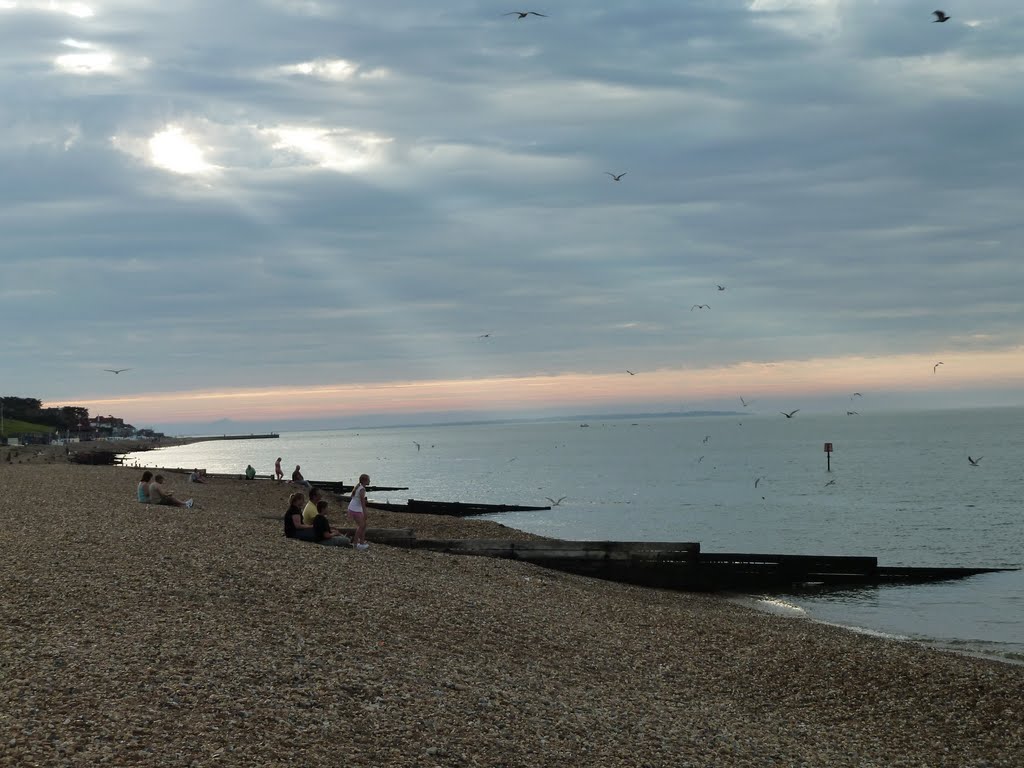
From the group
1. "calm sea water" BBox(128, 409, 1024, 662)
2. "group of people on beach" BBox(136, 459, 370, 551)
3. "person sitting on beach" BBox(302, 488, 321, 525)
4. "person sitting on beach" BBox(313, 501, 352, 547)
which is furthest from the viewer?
"calm sea water" BBox(128, 409, 1024, 662)

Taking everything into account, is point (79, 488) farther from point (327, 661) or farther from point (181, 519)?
point (327, 661)

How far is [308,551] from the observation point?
800 inches

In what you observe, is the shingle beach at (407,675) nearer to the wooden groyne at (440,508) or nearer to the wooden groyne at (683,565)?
the wooden groyne at (683,565)

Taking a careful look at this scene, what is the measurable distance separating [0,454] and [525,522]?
59618mm

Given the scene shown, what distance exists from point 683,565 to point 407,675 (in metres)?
17.9

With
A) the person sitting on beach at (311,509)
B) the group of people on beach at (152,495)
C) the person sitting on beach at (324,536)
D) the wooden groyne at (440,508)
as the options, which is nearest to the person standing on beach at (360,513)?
the person sitting on beach at (324,536)

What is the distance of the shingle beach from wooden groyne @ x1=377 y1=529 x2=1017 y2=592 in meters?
5.99

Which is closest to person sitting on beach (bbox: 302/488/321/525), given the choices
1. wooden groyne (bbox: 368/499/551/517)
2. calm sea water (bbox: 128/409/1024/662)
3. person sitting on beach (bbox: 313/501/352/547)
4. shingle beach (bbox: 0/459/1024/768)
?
person sitting on beach (bbox: 313/501/352/547)

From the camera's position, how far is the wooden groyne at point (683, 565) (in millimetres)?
26109

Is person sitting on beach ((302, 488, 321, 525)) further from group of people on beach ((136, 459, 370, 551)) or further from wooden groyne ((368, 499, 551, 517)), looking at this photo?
wooden groyne ((368, 499, 551, 517))

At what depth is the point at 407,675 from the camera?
11.4m

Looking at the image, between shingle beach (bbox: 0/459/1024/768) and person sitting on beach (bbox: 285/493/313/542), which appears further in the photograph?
person sitting on beach (bbox: 285/493/313/542)

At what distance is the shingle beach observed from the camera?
8.98 meters

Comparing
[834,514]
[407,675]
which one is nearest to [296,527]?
[407,675]
